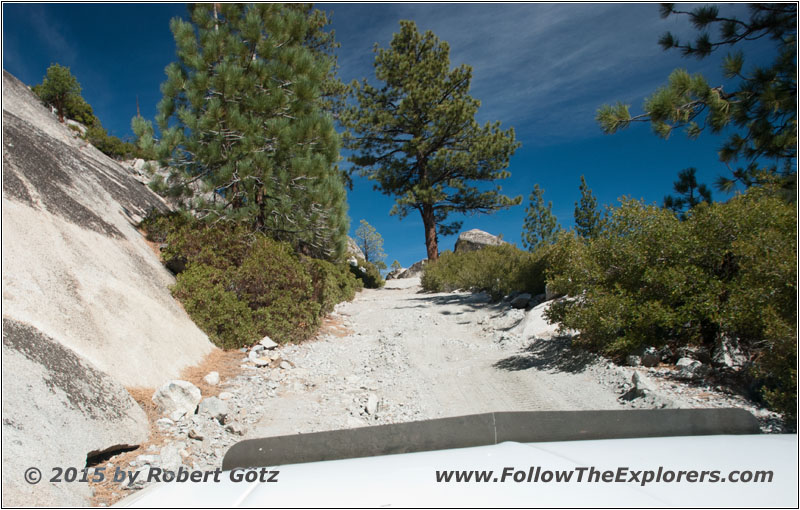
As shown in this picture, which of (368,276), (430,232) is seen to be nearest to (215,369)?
(430,232)

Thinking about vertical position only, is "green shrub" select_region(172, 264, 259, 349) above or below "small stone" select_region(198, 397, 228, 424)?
above

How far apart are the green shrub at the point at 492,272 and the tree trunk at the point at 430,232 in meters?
0.72

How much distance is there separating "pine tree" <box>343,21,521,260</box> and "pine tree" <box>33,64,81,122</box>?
1182 cm

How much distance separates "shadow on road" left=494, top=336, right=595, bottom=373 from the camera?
6.22 meters

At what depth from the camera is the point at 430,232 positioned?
73.6ft

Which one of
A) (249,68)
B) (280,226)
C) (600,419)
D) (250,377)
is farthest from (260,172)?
(600,419)

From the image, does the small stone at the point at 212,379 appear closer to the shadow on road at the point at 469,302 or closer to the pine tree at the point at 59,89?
the shadow on road at the point at 469,302

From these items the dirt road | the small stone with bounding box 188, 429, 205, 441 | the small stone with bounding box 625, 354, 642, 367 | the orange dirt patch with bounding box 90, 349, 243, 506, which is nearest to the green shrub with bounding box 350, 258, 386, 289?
the dirt road

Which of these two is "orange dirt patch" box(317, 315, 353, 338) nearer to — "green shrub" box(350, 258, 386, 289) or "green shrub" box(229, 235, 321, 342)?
"green shrub" box(229, 235, 321, 342)

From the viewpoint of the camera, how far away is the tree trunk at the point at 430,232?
22.3 m

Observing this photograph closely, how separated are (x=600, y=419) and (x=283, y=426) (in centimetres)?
401

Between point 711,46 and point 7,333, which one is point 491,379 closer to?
point 7,333

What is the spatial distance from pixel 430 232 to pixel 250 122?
13888 mm

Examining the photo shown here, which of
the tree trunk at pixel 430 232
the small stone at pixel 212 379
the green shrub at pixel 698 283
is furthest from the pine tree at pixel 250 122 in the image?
the tree trunk at pixel 430 232
